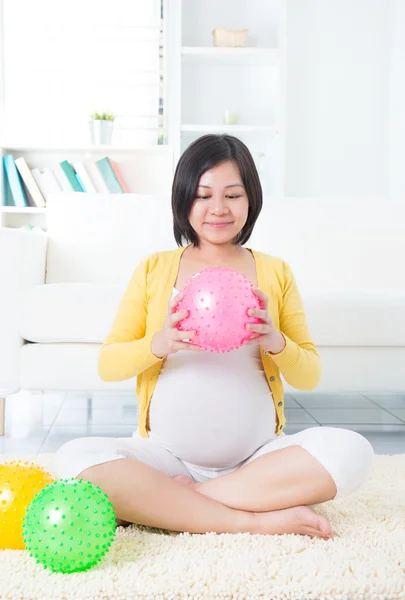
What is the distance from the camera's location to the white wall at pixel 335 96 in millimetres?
4465

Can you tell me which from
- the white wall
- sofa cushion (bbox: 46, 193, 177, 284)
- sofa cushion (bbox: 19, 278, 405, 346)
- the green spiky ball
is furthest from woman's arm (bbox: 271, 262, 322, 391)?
the white wall

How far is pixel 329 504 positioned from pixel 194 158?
2.43 feet

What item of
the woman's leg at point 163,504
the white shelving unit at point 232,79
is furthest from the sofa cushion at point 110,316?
the white shelving unit at point 232,79

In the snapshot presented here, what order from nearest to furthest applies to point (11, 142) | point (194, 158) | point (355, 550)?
point (355, 550)
point (194, 158)
point (11, 142)

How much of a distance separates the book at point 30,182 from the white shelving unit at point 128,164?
0.18 m

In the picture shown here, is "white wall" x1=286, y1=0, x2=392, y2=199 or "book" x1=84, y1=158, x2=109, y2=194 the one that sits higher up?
"white wall" x1=286, y1=0, x2=392, y2=199

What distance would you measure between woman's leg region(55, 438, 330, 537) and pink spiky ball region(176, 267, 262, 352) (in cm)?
25

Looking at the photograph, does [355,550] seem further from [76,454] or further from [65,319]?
[65,319]

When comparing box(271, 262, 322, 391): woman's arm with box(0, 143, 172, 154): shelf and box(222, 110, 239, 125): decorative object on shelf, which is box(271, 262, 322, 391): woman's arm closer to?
box(0, 143, 172, 154): shelf

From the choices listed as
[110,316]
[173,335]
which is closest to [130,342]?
[173,335]

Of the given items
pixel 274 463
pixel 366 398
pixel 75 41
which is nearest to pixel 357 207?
pixel 366 398

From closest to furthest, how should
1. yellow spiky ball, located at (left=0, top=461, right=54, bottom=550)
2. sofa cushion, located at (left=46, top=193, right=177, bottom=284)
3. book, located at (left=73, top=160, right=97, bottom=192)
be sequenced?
1. yellow spiky ball, located at (left=0, top=461, right=54, bottom=550)
2. sofa cushion, located at (left=46, top=193, right=177, bottom=284)
3. book, located at (left=73, top=160, right=97, bottom=192)

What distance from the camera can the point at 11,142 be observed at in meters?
4.23

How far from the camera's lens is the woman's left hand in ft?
3.89
